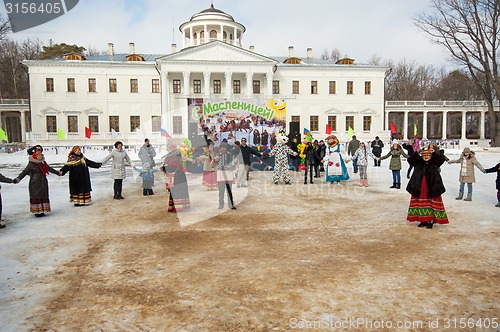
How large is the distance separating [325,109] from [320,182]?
33.2 meters

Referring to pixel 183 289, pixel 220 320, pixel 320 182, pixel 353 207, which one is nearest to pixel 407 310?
pixel 220 320

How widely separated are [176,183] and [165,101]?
33815 millimetres

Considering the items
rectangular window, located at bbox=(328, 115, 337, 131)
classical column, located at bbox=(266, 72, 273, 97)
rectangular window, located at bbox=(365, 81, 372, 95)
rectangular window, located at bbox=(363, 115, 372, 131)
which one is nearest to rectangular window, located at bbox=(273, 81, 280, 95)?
classical column, located at bbox=(266, 72, 273, 97)

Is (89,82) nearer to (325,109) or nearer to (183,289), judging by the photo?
(325,109)

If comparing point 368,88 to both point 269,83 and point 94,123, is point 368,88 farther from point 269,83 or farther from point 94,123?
point 94,123

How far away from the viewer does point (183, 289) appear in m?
4.27

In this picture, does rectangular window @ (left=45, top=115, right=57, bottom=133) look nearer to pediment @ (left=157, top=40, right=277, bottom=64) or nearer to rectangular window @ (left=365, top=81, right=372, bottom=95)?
pediment @ (left=157, top=40, right=277, bottom=64)

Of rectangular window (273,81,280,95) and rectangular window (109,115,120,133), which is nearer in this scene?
rectangular window (109,115,120,133)

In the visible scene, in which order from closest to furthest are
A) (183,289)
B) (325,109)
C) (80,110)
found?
(183,289) → (80,110) → (325,109)

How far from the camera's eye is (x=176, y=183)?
867cm

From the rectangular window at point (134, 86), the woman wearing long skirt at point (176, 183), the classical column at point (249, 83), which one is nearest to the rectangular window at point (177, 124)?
the rectangular window at point (134, 86)

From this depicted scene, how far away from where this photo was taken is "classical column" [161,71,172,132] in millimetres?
40250

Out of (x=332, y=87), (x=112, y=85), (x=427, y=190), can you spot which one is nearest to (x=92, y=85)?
(x=112, y=85)

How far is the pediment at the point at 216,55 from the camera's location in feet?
132
